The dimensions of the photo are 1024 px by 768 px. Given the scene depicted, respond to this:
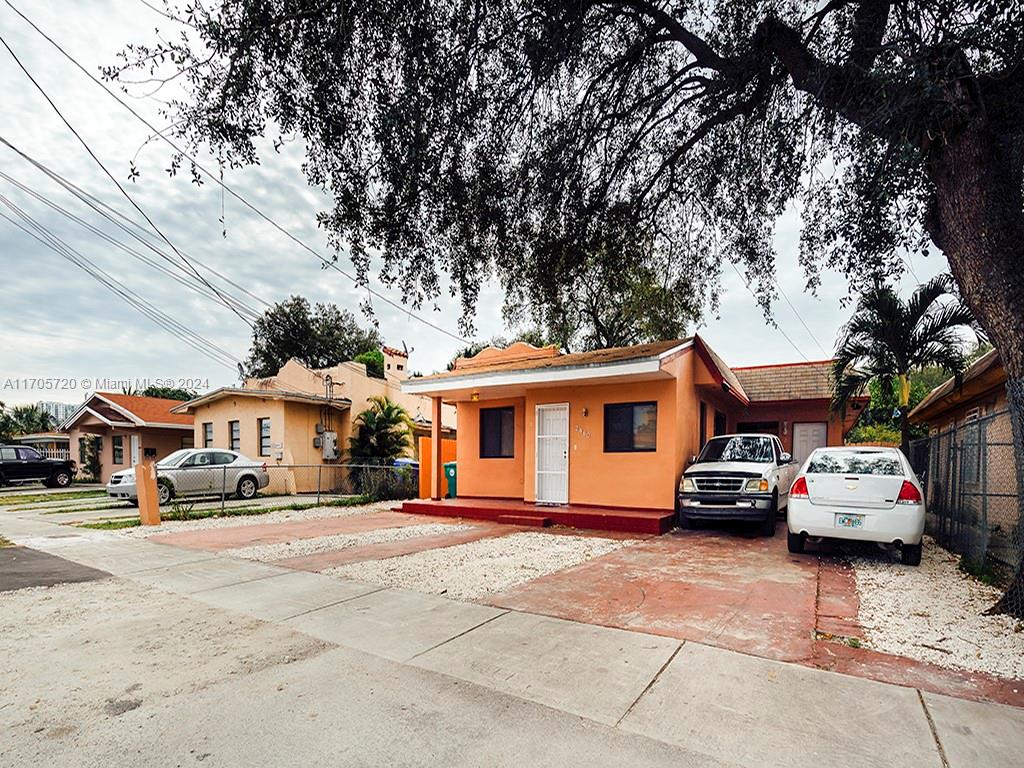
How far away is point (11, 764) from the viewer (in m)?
2.86

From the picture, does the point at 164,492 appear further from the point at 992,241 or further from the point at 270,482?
the point at 992,241

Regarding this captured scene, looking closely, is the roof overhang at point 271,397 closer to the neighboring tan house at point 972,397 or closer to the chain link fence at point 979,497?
the chain link fence at point 979,497

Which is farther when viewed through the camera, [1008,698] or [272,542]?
[272,542]

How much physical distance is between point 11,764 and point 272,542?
23.0ft

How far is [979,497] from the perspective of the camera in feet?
28.1

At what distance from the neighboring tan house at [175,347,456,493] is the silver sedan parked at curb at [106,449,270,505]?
5.61ft

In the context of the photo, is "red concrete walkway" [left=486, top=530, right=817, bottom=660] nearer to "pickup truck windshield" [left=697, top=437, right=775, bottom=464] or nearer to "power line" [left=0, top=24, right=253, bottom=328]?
"pickup truck windshield" [left=697, top=437, right=775, bottom=464]

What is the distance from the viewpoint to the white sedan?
729 cm

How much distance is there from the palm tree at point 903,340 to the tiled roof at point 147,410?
26946 mm

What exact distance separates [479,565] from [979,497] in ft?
25.9

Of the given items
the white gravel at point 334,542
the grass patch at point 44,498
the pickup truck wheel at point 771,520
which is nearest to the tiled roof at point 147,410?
the grass patch at point 44,498

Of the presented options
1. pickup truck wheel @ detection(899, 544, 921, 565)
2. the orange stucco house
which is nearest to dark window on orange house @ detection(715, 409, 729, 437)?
the orange stucco house

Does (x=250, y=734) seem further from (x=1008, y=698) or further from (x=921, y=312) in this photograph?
(x=921, y=312)

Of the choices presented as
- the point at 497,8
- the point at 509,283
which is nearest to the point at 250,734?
the point at 497,8
